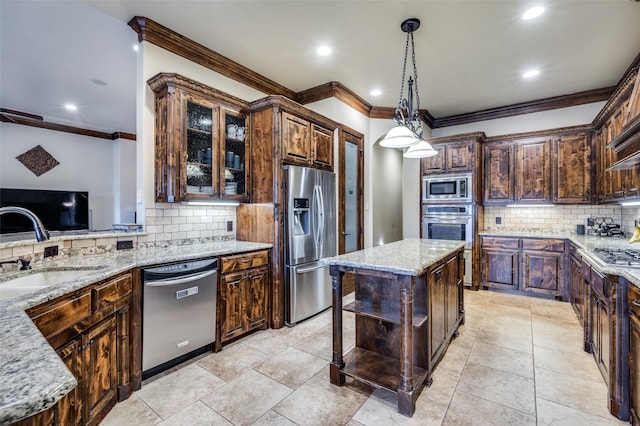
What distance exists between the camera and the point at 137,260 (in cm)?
221

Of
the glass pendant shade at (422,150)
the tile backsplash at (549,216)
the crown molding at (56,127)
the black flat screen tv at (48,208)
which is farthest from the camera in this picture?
the crown molding at (56,127)

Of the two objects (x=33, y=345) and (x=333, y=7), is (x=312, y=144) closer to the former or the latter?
(x=333, y=7)

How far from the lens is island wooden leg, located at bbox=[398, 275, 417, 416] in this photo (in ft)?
6.22

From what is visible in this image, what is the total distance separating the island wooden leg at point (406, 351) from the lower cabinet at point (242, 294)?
5.31 feet

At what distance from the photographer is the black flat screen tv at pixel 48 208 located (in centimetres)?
481

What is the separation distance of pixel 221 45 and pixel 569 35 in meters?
3.52

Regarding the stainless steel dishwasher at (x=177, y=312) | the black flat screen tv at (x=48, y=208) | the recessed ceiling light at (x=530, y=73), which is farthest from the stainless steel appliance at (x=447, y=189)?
the black flat screen tv at (x=48, y=208)

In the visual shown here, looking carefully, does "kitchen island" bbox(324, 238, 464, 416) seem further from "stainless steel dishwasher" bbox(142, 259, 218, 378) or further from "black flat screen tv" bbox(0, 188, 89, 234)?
"black flat screen tv" bbox(0, 188, 89, 234)

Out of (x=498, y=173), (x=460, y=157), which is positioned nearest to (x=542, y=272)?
(x=498, y=173)

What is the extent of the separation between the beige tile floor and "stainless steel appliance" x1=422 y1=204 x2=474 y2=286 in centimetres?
177

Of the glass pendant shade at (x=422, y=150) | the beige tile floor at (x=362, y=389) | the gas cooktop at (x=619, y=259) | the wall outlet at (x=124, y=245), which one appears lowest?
the beige tile floor at (x=362, y=389)

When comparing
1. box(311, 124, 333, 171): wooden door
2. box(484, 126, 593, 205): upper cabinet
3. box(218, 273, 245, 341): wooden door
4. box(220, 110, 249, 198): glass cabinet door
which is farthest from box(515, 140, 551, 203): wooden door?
box(218, 273, 245, 341): wooden door

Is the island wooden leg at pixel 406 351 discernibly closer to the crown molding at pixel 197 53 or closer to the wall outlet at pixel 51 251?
the wall outlet at pixel 51 251

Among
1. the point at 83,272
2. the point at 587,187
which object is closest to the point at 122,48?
the point at 83,272
